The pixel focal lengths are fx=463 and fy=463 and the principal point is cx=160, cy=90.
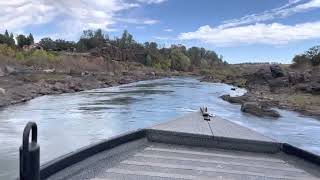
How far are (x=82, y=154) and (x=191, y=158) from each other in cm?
145

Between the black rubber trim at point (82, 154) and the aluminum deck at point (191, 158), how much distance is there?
15 mm

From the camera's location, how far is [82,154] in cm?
590

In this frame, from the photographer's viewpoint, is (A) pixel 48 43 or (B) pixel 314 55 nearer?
(B) pixel 314 55

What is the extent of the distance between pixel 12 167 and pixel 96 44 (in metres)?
142

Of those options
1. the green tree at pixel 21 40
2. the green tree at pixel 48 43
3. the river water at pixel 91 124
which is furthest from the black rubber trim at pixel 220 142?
the green tree at pixel 48 43

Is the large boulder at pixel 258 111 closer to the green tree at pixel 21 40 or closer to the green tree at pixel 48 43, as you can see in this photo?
the green tree at pixel 21 40

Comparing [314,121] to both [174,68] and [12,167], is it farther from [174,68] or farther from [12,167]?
[174,68]

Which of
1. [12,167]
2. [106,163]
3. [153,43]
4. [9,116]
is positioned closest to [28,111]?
[9,116]

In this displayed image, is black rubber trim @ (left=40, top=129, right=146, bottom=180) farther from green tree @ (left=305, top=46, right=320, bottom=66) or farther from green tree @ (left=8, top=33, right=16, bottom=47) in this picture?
green tree @ (left=8, top=33, right=16, bottom=47)

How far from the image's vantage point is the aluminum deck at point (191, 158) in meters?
5.38

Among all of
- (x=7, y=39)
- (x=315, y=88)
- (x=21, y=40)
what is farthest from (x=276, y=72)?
(x=21, y=40)

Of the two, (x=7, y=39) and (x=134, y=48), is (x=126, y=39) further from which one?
(x=7, y=39)

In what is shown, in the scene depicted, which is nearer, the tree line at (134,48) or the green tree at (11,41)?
the green tree at (11,41)

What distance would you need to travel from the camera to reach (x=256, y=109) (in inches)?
1202
